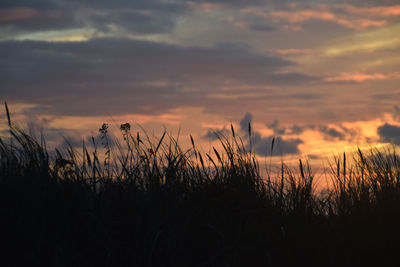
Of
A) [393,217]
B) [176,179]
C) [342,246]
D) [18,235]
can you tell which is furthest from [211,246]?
[393,217]

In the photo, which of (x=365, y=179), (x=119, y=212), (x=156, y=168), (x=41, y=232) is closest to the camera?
(x=41, y=232)

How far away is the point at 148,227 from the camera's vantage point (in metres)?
4.84

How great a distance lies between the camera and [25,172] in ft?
17.8

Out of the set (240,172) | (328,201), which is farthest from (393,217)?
A: (240,172)

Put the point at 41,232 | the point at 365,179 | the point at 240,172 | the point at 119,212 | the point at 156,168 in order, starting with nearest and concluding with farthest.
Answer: the point at 41,232 → the point at 119,212 → the point at 156,168 → the point at 240,172 → the point at 365,179

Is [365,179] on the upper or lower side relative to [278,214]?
upper

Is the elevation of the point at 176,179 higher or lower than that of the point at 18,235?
higher

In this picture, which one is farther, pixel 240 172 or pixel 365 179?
pixel 365 179

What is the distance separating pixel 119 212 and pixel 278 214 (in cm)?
200

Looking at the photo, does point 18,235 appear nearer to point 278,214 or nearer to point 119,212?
point 119,212

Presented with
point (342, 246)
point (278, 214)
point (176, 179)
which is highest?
point (176, 179)

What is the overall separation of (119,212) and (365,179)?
13.0 feet

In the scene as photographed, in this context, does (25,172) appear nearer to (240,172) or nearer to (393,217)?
(240,172)

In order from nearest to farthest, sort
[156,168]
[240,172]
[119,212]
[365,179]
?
[119,212]
[156,168]
[240,172]
[365,179]
